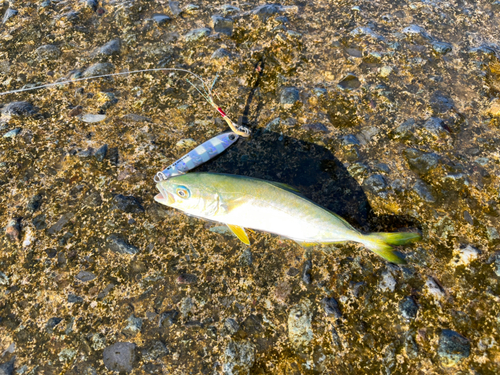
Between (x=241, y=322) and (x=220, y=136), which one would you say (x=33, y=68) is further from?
(x=241, y=322)

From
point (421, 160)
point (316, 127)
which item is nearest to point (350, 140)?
point (316, 127)

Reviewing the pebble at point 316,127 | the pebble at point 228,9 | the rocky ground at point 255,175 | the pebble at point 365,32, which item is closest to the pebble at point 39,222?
the rocky ground at point 255,175

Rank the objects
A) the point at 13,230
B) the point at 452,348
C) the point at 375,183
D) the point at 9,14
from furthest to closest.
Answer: the point at 9,14
the point at 375,183
the point at 13,230
the point at 452,348

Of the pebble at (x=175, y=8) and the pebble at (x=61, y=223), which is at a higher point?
the pebble at (x=175, y=8)

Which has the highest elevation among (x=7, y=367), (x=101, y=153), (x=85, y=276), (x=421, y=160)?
(x=421, y=160)

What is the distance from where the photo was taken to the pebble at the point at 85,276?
2.97m

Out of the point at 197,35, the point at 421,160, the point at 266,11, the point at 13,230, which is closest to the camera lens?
the point at 13,230

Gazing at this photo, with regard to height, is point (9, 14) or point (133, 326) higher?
point (9, 14)

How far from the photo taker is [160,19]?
4762 millimetres

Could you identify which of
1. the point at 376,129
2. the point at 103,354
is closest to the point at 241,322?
the point at 103,354

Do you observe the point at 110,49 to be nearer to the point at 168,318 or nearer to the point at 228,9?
the point at 228,9

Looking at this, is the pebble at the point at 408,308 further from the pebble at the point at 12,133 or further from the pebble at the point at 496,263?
the pebble at the point at 12,133

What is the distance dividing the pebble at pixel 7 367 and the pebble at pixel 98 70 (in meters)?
3.47

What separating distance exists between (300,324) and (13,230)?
3.08 m
